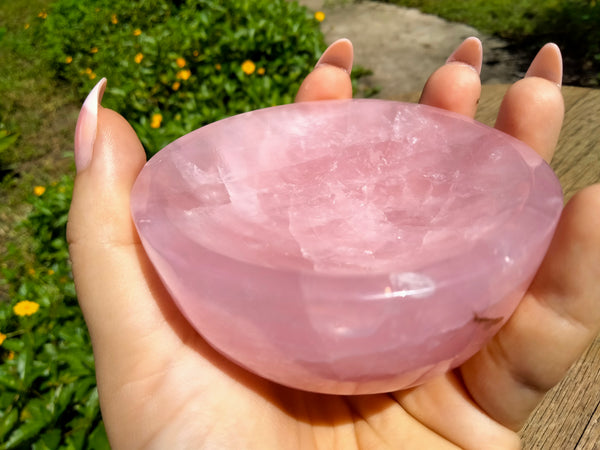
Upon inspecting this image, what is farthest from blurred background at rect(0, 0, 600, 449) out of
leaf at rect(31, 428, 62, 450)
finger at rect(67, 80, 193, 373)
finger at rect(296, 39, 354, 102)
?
finger at rect(296, 39, 354, 102)

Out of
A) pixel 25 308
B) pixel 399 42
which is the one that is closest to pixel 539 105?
pixel 25 308

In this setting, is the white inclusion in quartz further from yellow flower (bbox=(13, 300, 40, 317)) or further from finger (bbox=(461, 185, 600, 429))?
yellow flower (bbox=(13, 300, 40, 317))

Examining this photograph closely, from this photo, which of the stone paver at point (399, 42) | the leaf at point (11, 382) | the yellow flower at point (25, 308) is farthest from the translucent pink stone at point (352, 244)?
the stone paver at point (399, 42)

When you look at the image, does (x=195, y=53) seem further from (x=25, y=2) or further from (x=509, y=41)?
(x=25, y=2)

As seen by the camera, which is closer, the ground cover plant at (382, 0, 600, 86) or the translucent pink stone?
the translucent pink stone

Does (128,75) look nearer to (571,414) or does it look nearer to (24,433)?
(24,433)

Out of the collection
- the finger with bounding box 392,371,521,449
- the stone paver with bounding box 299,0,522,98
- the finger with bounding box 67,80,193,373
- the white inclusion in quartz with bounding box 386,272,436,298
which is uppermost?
the white inclusion in quartz with bounding box 386,272,436,298
